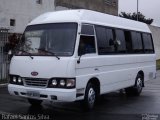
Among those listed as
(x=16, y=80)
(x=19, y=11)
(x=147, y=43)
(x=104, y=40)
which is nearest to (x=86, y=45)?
(x=104, y=40)

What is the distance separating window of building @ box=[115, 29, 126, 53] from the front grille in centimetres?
333

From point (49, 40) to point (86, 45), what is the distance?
3.23ft

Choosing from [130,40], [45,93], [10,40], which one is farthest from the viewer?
[10,40]

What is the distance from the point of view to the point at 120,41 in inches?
516

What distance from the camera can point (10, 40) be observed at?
2042cm

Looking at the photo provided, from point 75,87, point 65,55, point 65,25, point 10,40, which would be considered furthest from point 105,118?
point 10,40

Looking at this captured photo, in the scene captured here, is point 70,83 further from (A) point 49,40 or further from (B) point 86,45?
(A) point 49,40

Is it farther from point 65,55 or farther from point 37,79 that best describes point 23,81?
point 65,55

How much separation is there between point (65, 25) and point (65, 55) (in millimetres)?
999

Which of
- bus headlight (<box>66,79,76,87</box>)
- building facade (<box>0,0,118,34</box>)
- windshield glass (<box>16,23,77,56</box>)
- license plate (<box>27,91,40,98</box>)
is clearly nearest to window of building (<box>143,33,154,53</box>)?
windshield glass (<box>16,23,77,56</box>)

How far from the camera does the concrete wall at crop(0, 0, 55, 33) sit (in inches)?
875

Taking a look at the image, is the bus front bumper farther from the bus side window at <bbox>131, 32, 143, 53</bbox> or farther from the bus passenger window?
the bus side window at <bbox>131, 32, 143, 53</bbox>

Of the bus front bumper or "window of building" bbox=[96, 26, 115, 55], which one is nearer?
the bus front bumper

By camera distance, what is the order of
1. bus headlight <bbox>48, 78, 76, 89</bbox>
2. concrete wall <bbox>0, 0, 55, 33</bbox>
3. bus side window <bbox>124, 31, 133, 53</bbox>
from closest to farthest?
bus headlight <bbox>48, 78, 76, 89</bbox>, bus side window <bbox>124, 31, 133, 53</bbox>, concrete wall <bbox>0, 0, 55, 33</bbox>
